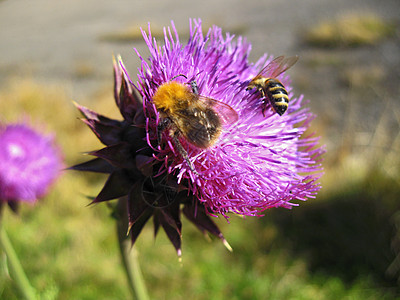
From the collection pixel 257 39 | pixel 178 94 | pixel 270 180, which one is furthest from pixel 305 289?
pixel 257 39

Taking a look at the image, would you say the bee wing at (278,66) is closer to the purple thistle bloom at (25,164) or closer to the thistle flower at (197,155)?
the thistle flower at (197,155)

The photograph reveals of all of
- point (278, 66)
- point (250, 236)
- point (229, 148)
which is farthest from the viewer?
point (250, 236)

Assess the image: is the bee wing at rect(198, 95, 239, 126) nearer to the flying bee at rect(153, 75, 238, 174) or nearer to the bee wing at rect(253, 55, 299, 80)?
the flying bee at rect(153, 75, 238, 174)

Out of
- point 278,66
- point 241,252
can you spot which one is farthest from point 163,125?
point 241,252

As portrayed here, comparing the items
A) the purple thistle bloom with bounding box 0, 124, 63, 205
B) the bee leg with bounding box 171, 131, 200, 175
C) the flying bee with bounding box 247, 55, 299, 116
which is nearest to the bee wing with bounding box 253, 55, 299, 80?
the flying bee with bounding box 247, 55, 299, 116

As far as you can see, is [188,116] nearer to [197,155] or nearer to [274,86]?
[197,155]

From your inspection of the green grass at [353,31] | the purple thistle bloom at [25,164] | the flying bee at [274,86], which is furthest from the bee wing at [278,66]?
the green grass at [353,31]
